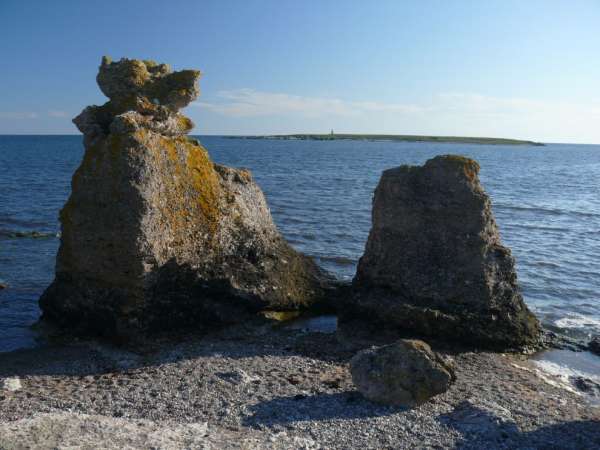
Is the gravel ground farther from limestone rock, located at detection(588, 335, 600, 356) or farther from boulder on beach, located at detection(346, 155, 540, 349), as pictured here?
limestone rock, located at detection(588, 335, 600, 356)

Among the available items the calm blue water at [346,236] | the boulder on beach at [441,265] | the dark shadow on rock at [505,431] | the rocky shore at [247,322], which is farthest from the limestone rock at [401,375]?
the calm blue water at [346,236]

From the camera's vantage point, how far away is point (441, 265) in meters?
14.6

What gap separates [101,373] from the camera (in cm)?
1166

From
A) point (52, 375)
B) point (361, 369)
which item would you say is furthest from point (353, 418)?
point (52, 375)

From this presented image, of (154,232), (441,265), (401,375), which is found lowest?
(401,375)

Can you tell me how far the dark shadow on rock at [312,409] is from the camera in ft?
31.1

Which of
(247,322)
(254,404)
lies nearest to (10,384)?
(254,404)

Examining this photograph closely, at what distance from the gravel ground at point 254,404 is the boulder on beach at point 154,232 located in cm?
119

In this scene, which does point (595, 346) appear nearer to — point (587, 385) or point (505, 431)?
point (587, 385)

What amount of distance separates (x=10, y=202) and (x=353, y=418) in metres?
36.0

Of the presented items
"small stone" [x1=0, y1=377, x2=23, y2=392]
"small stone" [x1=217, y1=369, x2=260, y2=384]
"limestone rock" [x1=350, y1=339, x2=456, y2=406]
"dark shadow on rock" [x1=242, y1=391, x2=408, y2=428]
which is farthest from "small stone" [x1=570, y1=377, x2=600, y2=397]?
"small stone" [x1=0, y1=377, x2=23, y2=392]

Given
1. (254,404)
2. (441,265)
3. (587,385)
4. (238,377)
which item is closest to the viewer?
(254,404)

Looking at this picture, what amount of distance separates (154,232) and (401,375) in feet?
23.1

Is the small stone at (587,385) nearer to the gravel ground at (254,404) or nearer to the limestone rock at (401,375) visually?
the gravel ground at (254,404)
